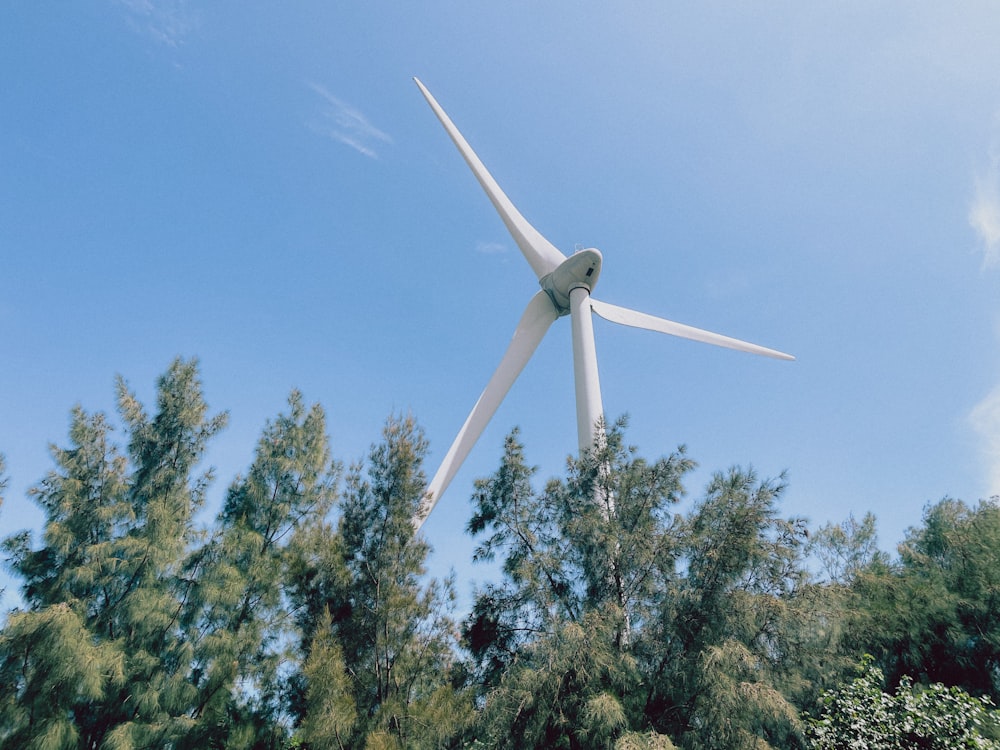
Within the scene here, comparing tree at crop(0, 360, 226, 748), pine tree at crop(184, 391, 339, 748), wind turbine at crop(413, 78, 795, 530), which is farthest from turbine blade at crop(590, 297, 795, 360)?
tree at crop(0, 360, 226, 748)

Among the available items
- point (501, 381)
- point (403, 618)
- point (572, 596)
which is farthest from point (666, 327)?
point (403, 618)

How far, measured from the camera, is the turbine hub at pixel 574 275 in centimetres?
1802

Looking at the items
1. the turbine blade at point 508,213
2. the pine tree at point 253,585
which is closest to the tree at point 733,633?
the pine tree at point 253,585

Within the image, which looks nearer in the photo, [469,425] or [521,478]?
[521,478]

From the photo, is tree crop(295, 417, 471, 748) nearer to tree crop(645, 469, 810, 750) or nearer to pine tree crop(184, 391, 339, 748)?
pine tree crop(184, 391, 339, 748)

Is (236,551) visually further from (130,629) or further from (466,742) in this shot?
(466,742)

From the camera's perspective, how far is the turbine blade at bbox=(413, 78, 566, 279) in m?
19.9

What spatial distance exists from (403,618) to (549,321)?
36.4ft

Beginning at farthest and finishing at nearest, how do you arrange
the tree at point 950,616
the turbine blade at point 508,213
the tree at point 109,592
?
the turbine blade at point 508,213, the tree at point 950,616, the tree at point 109,592

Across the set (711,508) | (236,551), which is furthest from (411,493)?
(711,508)

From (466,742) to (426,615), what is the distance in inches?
89.4

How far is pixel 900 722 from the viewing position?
950cm

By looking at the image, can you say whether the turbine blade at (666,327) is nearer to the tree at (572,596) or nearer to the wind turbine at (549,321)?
the wind turbine at (549,321)

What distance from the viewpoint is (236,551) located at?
13094 millimetres
